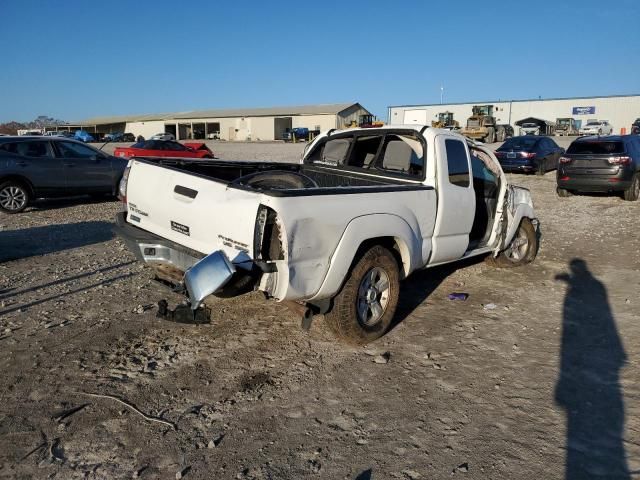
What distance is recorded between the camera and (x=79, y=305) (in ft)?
16.8

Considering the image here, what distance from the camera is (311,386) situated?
12.4 feet

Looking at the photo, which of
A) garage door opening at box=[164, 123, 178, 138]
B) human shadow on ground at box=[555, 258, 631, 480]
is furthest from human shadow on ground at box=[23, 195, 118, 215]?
garage door opening at box=[164, 123, 178, 138]

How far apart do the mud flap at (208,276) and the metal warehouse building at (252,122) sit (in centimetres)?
6180

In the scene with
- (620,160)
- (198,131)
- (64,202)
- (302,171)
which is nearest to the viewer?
(302,171)

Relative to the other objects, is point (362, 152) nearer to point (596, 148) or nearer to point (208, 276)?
point (208, 276)

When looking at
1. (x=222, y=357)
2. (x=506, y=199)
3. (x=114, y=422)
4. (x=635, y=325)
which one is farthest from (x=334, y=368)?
(x=506, y=199)

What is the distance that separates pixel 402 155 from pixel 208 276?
2971mm

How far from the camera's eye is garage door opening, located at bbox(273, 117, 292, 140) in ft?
226

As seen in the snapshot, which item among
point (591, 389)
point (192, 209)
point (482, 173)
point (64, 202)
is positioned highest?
point (482, 173)

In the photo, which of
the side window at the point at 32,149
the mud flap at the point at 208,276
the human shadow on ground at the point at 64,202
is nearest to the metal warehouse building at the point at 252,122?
the human shadow on ground at the point at 64,202

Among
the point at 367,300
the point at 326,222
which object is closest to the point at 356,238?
the point at 326,222

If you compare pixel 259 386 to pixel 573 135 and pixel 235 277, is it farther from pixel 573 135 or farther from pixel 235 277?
pixel 573 135

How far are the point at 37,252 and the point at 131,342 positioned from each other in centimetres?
384

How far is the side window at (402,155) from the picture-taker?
5.37 m
